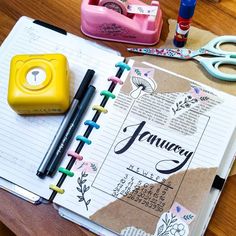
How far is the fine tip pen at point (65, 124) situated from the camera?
64 centimetres

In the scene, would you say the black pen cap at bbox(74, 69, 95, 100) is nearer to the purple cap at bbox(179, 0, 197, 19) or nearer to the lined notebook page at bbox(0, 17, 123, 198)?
the lined notebook page at bbox(0, 17, 123, 198)

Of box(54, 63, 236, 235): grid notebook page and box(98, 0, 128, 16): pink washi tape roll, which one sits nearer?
box(54, 63, 236, 235): grid notebook page

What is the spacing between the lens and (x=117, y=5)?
0.72 metres

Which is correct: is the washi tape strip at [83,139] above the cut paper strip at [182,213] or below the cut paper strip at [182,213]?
above

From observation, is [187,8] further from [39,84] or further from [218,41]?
[39,84]

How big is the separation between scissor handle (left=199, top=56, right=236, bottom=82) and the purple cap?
84mm

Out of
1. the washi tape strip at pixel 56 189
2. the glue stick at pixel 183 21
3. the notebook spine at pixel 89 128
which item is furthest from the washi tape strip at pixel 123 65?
the washi tape strip at pixel 56 189

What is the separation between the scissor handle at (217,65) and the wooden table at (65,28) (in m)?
0.07

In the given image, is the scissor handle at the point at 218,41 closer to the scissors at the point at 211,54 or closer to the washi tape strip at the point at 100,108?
the scissors at the point at 211,54

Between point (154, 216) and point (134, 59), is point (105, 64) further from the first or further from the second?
point (154, 216)

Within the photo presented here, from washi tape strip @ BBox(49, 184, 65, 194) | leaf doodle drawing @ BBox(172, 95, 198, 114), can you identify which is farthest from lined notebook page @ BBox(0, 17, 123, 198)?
leaf doodle drawing @ BBox(172, 95, 198, 114)

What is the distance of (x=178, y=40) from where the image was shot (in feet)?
2.40

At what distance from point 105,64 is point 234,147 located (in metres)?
0.26

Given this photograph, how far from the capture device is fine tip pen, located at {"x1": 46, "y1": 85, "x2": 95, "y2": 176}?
646mm
